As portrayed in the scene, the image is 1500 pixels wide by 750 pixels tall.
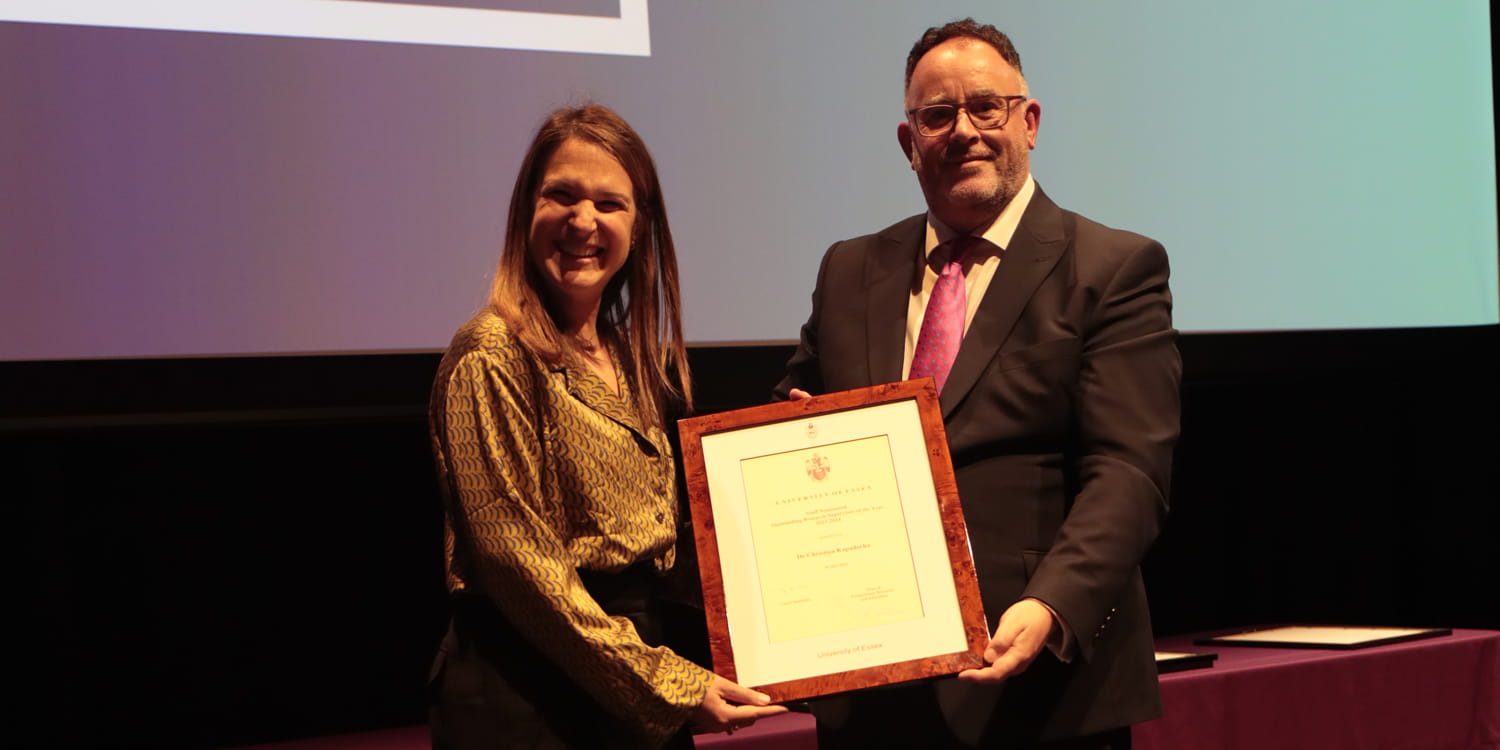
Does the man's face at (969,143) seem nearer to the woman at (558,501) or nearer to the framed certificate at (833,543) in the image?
the framed certificate at (833,543)

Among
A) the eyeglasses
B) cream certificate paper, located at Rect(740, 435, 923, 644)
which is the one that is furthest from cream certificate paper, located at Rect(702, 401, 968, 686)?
the eyeglasses

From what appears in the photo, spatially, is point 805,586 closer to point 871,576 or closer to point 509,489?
point 871,576

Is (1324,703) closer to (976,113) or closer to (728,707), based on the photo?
(976,113)

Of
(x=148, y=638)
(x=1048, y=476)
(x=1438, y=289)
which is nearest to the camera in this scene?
(x=1048, y=476)

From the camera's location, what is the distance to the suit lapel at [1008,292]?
1745 millimetres

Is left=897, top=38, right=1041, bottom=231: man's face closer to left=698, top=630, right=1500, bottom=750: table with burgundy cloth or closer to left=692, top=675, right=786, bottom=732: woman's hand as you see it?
left=692, top=675, right=786, bottom=732: woman's hand

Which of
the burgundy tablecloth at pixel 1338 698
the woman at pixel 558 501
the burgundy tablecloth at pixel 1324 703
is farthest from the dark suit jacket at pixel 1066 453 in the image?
the burgundy tablecloth at pixel 1338 698

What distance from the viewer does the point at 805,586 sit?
165cm

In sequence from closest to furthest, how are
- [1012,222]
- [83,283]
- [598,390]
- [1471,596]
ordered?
[598,390] < [1012,222] < [83,283] < [1471,596]

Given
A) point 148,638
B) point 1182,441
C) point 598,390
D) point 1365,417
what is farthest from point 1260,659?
point 148,638

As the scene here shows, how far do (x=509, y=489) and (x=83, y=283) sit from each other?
131 centimetres

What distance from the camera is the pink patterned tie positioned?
180 cm

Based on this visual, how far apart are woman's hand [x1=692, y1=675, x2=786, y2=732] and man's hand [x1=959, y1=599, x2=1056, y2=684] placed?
0.81ft

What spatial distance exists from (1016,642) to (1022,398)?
0.34 m
